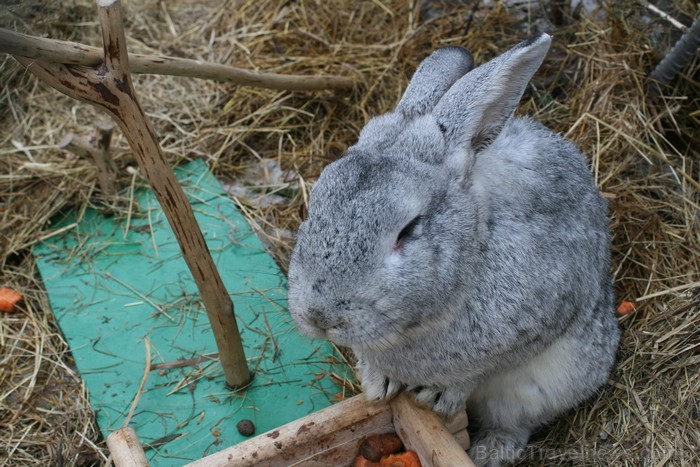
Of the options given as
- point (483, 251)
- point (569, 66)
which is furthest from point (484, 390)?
point (569, 66)

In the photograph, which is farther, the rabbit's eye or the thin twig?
the thin twig

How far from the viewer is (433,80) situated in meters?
3.09

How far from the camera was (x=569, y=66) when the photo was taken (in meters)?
4.65

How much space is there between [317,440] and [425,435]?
1.39 feet

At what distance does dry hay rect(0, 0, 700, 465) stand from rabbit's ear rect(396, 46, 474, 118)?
1329mm

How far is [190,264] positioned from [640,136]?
256 centimetres

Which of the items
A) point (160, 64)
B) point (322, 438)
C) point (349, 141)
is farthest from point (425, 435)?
point (349, 141)

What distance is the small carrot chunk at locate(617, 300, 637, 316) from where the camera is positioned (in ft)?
12.3

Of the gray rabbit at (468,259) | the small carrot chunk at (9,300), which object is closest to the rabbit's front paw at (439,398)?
the gray rabbit at (468,259)

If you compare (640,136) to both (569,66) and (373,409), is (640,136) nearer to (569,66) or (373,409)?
(569,66)

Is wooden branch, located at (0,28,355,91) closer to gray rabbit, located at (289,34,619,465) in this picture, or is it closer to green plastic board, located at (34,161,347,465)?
green plastic board, located at (34,161,347,465)

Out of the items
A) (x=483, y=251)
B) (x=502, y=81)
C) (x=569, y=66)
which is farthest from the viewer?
(x=569, y=66)

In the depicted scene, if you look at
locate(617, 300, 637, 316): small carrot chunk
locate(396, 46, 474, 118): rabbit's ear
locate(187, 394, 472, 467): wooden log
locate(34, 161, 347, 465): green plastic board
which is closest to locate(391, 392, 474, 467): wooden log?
locate(187, 394, 472, 467): wooden log

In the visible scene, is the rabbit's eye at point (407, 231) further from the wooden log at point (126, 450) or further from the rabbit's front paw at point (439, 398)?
the wooden log at point (126, 450)
